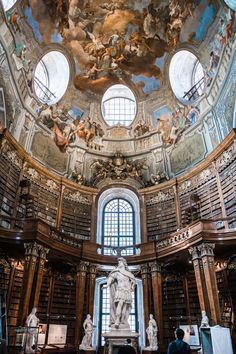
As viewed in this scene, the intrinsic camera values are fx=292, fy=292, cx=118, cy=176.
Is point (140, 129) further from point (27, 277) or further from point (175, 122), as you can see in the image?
point (27, 277)

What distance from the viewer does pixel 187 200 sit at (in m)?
13.9

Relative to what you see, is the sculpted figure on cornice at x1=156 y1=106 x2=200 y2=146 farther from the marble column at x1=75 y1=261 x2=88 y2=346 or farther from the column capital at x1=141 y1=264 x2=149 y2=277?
the marble column at x1=75 y1=261 x2=88 y2=346

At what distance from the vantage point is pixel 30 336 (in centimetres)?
823

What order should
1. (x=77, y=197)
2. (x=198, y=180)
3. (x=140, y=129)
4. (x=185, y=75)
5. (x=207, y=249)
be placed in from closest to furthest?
1. (x=207, y=249)
2. (x=198, y=180)
3. (x=77, y=197)
4. (x=185, y=75)
5. (x=140, y=129)

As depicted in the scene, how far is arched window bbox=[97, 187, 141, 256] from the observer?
14.9 m

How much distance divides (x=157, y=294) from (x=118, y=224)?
4470 mm

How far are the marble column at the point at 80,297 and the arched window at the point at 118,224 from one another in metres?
2.32

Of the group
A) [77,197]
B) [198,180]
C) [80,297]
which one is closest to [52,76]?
[77,197]

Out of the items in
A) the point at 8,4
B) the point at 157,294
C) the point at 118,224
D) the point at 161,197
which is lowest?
the point at 157,294

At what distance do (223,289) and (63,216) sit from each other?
769 centimetres

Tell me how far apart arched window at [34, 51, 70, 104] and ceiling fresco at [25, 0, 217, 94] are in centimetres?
A: 74

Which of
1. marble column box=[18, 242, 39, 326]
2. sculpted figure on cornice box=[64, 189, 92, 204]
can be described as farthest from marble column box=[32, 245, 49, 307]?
sculpted figure on cornice box=[64, 189, 92, 204]

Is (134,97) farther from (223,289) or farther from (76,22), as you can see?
(223,289)

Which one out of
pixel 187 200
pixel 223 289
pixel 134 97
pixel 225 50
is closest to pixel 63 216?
pixel 187 200
